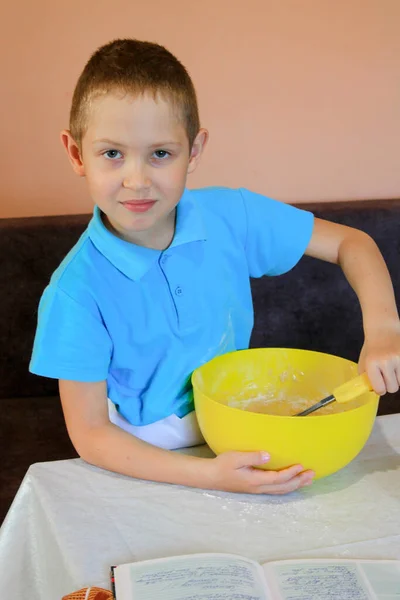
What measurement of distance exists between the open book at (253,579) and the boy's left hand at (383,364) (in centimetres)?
23

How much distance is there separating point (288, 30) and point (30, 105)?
72 centimetres

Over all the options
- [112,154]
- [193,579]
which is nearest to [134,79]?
[112,154]

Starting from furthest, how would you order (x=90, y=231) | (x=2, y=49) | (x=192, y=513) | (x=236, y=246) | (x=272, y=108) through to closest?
(x=272, y=108)
(x=2, y=49)
(x=236, y=246)
(x=90, y=231)
(x=192, y=513)

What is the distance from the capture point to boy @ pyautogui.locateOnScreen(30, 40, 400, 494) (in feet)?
3.20

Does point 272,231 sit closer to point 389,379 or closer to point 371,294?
point 371,294

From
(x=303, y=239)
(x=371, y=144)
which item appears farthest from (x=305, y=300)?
(x=303, y=239)

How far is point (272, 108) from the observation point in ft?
6.51

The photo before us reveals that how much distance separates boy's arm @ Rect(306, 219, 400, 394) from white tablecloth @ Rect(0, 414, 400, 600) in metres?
0.16

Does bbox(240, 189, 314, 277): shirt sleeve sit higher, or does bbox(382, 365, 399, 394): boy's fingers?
bbox(240, 189, 314, 277): shirt sleeve

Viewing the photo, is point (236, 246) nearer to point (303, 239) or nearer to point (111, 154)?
point (303, 239)

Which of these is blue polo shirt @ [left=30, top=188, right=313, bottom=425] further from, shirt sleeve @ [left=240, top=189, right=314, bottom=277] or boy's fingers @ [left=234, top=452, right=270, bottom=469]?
boy's fingers @ [left=234, top=452, right=270, bottom=469]

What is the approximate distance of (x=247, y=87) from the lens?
1954 millimetres

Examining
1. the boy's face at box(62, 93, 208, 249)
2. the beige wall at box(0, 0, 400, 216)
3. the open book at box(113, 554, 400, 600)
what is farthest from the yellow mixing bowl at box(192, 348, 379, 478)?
the beige wall at box(0, 0, 400, 216)

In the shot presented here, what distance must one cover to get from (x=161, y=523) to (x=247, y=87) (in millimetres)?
1371
